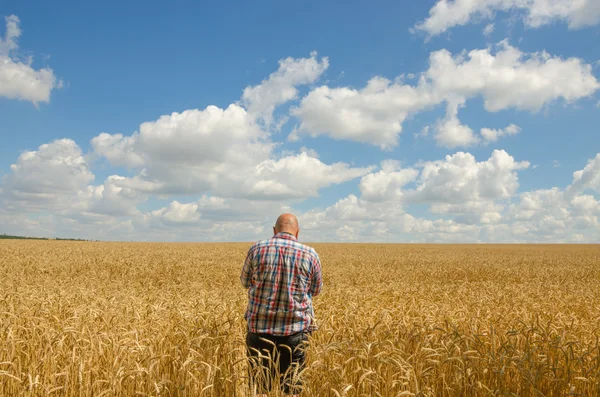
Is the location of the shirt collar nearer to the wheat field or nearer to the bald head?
the bald head

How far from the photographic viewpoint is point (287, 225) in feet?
13.9

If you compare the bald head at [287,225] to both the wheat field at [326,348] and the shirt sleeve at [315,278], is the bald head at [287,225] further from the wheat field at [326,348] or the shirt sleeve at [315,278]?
the wheat field at [326,348]

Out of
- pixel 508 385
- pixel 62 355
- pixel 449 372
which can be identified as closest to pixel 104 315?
pixel 62 355

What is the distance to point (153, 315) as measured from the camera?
21.2ft

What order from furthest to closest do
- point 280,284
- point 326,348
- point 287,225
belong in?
point 287,225 < point 280,284 < point 326,348

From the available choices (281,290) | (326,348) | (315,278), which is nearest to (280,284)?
(281,290)

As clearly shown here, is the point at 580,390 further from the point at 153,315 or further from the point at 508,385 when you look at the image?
the point at 153,315

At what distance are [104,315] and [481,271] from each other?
71.1 ft

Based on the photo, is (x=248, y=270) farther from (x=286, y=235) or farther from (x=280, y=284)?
(x=286, y=235)

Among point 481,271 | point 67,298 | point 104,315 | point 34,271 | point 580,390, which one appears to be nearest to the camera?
point 580,390

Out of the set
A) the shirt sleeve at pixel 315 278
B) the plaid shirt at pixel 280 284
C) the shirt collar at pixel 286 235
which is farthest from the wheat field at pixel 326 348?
the shirt collar at pixel 286 235

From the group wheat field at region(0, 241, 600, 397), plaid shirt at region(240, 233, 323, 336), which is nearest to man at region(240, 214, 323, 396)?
plaid shirt at region(240, 233, 323, 336)

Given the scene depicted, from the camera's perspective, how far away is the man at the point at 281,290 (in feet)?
13.5

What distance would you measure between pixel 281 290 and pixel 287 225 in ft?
2.21
